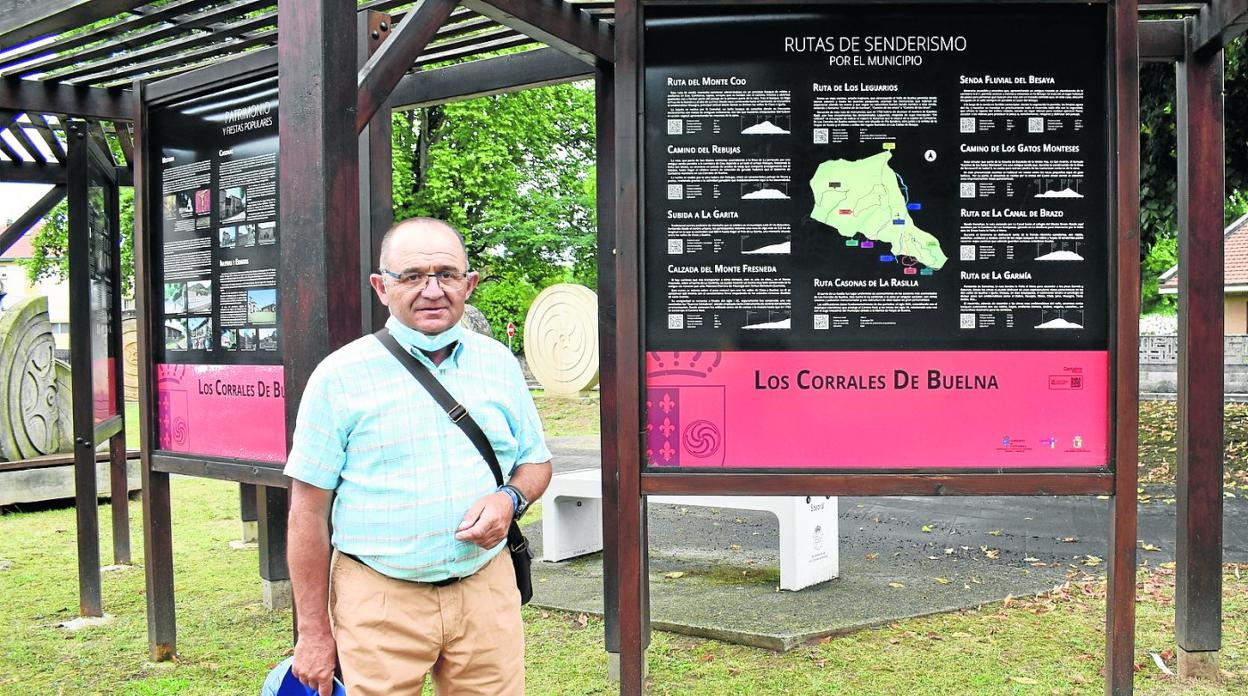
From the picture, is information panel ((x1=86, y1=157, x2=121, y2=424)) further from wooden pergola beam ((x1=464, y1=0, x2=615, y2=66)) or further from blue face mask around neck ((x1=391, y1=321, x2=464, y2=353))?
blue face mask around neck ((x1=391, y1=321, x2=464, y2=353))

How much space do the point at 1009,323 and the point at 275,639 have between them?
3.87m

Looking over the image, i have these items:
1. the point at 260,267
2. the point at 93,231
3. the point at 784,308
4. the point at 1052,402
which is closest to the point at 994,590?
the point at 1052,402

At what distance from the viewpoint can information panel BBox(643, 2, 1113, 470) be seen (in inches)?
155

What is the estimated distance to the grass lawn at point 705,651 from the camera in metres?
4.70

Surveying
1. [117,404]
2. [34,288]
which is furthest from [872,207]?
[34,288]

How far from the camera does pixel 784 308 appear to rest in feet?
13.0

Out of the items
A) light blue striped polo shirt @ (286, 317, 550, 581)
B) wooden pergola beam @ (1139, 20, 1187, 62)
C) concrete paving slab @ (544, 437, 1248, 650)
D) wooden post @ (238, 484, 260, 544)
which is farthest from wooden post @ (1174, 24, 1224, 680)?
wooden post @ (238, 484, 260, 544)

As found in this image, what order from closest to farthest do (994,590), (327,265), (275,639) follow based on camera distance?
1. (327,265)
2. (275,639)
3. (994,590)

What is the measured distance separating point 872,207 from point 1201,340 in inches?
67.3

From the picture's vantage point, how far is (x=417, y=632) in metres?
2.62

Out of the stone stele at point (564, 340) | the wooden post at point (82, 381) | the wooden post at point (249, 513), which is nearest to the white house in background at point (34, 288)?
the stone stele at point (564, 340)

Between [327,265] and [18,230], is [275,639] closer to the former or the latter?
[327,265]

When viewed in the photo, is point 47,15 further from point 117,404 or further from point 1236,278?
point 1236,278

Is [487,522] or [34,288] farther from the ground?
[34,288]
